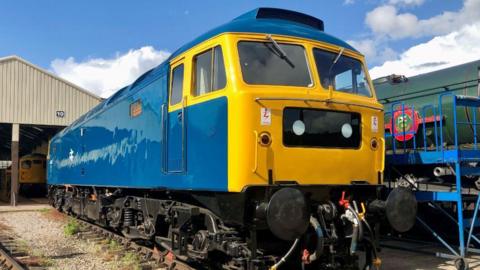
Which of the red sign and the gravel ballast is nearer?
the gravel ballast

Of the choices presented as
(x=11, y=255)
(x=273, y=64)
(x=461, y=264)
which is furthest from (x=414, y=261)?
(x=11, y=255)

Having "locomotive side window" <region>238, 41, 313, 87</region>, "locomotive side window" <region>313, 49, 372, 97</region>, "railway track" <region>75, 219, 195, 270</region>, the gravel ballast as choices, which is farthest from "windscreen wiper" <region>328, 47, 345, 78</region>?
the gravel ballast

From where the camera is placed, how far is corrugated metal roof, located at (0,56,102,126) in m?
22.5

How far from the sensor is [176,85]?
680 centimetres

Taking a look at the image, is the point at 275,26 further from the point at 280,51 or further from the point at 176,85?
the point at 176,85

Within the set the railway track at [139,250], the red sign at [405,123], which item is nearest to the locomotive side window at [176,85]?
the railway track at [139,250]

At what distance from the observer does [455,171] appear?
7383 mm

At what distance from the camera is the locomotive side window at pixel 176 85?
6645mm

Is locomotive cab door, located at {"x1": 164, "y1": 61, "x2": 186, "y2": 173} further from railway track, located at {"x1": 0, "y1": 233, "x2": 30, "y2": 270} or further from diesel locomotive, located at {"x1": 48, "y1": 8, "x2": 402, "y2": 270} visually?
railway track, located at {"x1": 0, "y1": 233, "x2": 30, "y2": 270}

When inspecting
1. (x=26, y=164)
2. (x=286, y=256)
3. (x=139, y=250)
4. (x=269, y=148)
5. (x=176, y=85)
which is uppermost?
(x=176, y=85)

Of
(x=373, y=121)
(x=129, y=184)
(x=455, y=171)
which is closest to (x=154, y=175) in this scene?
(x=129, y=184)

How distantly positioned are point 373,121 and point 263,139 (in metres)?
1.81

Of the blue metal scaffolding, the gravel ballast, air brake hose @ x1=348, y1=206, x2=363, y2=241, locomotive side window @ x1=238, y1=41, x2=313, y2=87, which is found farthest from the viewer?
the gravel ballast

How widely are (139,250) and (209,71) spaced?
431cm
